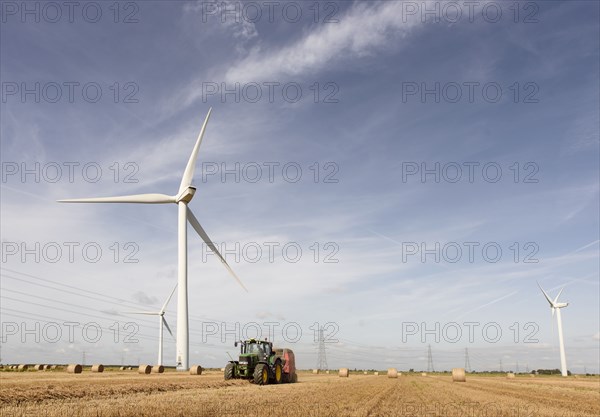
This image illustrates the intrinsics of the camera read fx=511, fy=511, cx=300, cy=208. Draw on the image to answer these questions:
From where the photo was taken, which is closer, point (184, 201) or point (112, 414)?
point (112, 414)

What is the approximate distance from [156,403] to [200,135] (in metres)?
52.2

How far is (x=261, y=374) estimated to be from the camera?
3669cm

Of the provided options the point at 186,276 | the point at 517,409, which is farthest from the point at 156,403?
the point at 186,276

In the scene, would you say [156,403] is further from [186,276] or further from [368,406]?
[186,276]

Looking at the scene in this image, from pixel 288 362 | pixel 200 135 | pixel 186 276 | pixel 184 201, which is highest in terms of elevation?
pixel 200 135

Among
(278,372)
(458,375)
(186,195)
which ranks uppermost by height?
(186,195)

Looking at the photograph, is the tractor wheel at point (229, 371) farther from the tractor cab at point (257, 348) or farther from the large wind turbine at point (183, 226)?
the large wind turbine at point (183, 226)

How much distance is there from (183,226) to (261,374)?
34.7 metres

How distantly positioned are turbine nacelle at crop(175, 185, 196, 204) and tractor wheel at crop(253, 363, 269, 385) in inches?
1448

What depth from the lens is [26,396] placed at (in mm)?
22312

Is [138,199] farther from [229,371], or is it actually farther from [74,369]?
[229,371]

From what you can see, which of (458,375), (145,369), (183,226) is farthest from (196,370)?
(458,375)

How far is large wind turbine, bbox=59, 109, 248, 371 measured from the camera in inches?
2488

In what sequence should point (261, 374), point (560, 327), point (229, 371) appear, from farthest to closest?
point (560, 327), point (229, 371), point (261, 374)
